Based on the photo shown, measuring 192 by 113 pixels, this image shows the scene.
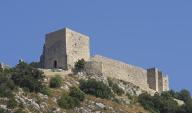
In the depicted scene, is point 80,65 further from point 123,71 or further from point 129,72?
point 129,72

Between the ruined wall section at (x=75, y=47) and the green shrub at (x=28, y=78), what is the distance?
5700 mm

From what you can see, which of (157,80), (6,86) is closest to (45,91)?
(6,86)

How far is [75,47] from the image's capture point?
312 feet

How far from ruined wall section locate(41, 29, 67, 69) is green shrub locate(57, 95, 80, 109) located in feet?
25.7

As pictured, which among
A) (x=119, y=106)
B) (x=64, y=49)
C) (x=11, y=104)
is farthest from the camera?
(x=64, y=49)

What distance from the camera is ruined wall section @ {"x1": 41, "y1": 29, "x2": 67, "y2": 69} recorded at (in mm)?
94438

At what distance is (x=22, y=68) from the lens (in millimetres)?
89500

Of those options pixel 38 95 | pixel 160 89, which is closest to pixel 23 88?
pixel 38 95

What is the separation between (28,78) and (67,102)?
4.17 metres

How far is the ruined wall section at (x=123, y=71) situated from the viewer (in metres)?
96.5

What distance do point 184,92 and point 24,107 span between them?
27.9 metres

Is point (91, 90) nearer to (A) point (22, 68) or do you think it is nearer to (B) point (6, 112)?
(A) point (22, 68)

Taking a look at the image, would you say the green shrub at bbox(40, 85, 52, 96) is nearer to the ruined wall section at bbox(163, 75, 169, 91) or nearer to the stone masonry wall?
the stone masonry wall

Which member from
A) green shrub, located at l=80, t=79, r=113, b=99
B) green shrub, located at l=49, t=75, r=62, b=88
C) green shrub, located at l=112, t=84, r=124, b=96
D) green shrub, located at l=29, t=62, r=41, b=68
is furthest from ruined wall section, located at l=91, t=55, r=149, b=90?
green shrub, located at l=49, t=75, r=62, b=88
